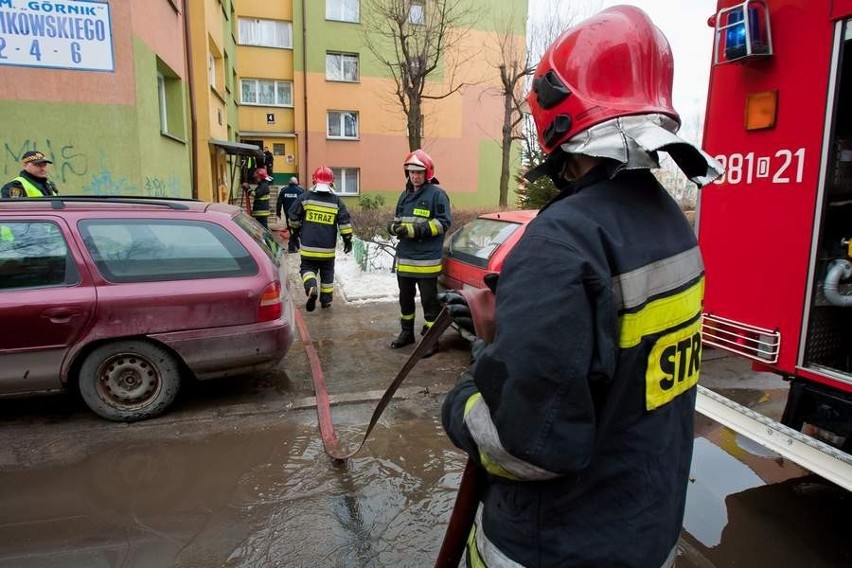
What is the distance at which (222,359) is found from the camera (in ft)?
14.4

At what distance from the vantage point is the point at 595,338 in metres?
1.10

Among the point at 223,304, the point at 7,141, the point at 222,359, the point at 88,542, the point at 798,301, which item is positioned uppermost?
the point at 7,141

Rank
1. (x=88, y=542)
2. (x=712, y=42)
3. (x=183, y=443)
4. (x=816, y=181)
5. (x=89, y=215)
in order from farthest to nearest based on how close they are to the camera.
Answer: (x=89, y=215)
(x=183, y=443)
(x=712, y=42)
(x=88, y=542)
(x=816, y=181)

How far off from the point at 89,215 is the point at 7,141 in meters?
4.63

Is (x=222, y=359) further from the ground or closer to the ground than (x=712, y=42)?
closer to the ground

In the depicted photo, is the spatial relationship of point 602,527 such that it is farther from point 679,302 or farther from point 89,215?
point 89,215

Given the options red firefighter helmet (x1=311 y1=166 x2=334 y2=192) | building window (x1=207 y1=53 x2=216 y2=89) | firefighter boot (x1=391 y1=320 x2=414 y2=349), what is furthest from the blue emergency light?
building window (x1=207 y1=53 x2=216 y2=89)

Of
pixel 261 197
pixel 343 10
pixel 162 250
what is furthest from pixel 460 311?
pixel 343 10

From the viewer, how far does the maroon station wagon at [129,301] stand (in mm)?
4004

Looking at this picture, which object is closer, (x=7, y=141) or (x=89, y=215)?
(x=89, y=215)

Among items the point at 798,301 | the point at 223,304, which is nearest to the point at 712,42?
the point at 798,301

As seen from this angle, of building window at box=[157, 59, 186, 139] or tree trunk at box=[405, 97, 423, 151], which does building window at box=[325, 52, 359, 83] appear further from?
building window at box=[157, 59, 186, 139]

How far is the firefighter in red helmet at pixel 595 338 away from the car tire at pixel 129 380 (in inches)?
140

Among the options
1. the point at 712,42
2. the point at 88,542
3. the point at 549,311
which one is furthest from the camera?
the point at 712,42
